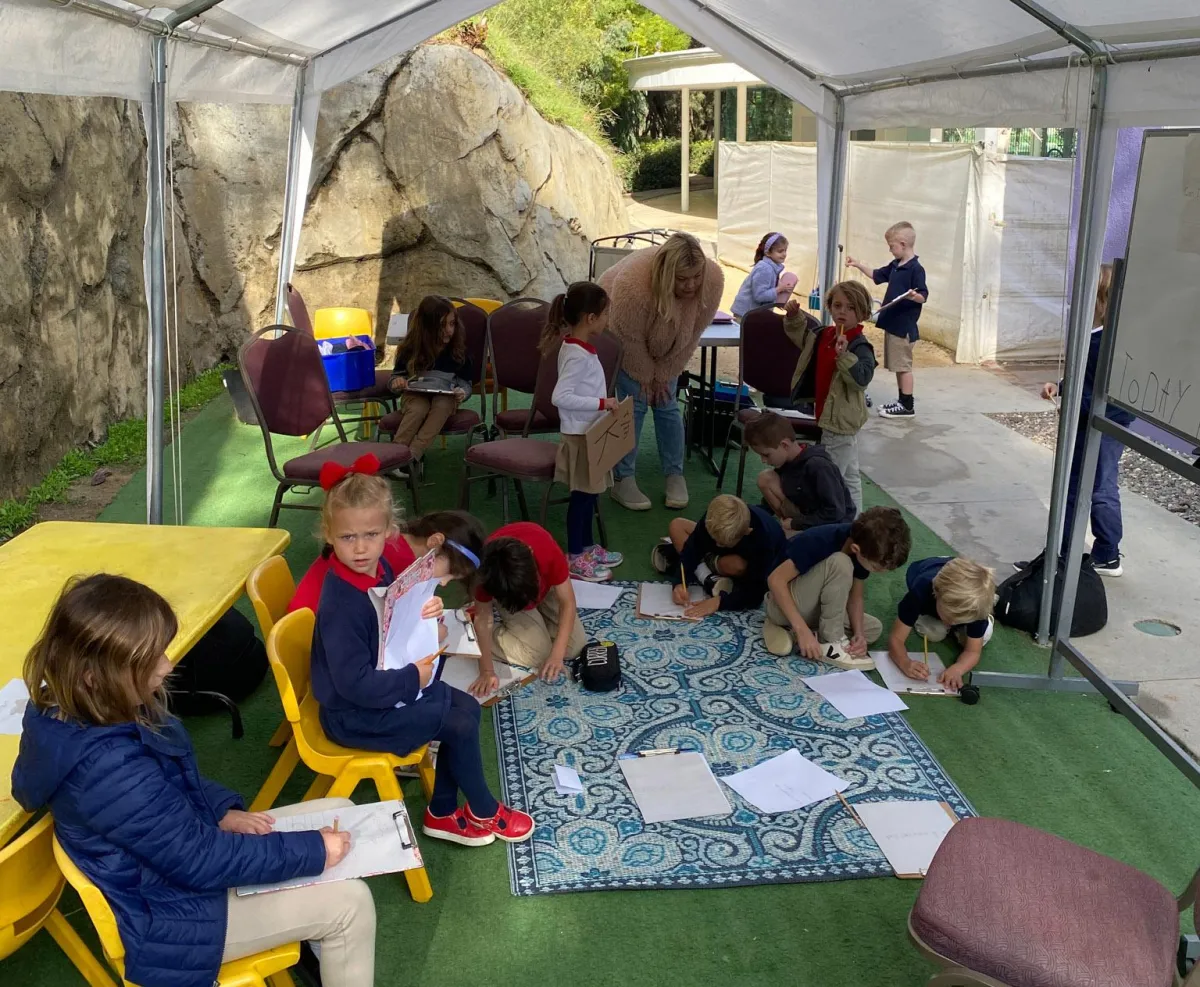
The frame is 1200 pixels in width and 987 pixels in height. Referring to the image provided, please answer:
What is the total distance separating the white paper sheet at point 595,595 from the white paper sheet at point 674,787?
1.25 m

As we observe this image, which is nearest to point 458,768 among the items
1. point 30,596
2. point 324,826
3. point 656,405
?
point 324,826

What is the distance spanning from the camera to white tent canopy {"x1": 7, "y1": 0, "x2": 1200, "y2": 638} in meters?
3.42

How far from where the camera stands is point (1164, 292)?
3172 mm

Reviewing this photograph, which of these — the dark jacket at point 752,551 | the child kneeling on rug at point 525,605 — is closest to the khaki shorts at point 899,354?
the dark jacket at point 752,551

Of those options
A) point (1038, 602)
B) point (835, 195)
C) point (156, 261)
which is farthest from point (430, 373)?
point (1038, 602)

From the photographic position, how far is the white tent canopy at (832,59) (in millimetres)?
3420

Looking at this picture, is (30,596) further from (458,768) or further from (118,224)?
(118,224)

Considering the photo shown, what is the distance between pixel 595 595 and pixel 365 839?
2.59 meters

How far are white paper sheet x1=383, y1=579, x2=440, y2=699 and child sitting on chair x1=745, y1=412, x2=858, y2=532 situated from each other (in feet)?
7.66

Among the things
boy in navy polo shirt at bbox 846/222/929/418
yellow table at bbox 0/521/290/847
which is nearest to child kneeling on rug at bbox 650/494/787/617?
yellow table at bbox 0/521/290/847

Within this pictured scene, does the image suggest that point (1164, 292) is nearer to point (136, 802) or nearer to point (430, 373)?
point (136, 802)

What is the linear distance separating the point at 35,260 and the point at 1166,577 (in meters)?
6.92

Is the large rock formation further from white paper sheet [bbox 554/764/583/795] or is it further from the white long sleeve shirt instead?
white paper sheet [bbox 554/764/583/795]

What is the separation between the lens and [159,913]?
205cm
